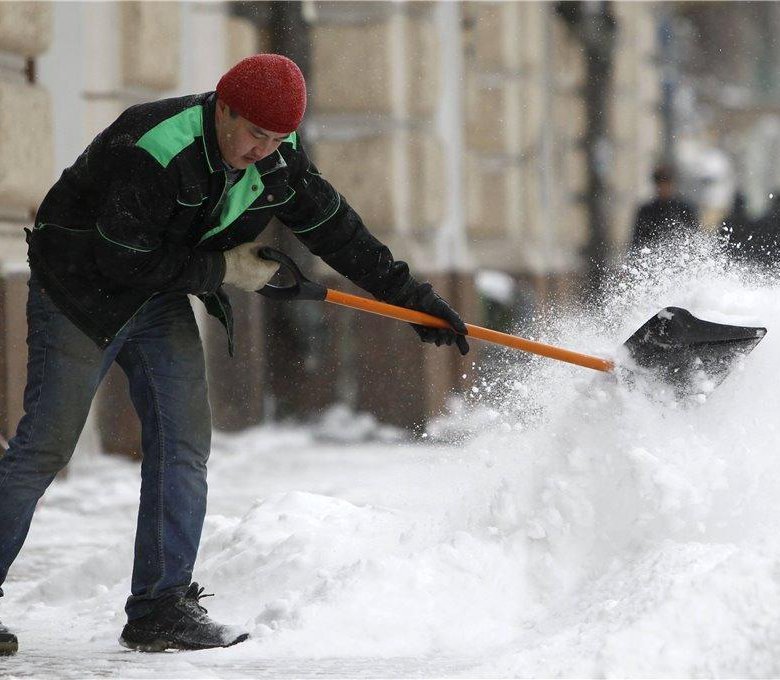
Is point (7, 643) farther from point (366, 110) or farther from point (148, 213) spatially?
point (366, 110)

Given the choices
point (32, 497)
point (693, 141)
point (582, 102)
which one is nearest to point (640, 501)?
point (32, 497)

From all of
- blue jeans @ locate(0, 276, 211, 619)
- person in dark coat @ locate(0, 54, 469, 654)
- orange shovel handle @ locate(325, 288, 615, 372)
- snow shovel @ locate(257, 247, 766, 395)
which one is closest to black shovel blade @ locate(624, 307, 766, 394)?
snow shovel @ locate(257, 247, 766, 395)

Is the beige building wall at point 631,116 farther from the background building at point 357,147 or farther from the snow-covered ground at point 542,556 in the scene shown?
the snow-covered ground at point 542,556

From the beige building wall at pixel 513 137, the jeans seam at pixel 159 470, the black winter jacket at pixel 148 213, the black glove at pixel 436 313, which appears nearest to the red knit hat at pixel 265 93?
the black winter jacket at pixel 148 213

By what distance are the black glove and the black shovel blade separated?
1.58 ft

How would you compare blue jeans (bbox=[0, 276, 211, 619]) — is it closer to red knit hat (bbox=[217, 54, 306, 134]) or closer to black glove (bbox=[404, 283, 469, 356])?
red knit hat (bbox=[217, 54, 306, 134])

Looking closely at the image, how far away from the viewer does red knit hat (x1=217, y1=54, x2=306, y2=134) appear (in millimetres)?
3254

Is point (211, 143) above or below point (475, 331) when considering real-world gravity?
above

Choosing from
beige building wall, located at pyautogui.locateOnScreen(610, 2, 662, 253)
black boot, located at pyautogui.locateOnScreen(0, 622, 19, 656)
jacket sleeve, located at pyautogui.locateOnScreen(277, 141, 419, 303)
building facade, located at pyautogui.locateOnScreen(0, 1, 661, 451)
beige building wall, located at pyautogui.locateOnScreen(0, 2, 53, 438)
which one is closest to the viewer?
black boot, located at pyautogui.locateOnScreen(0, 622, 19, 656)

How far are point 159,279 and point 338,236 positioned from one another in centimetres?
65

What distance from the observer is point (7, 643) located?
136 inches

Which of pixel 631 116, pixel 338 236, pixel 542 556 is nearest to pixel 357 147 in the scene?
pixel 338 236

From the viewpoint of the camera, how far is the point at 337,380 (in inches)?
368

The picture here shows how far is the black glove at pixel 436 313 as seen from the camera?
4.02 m
